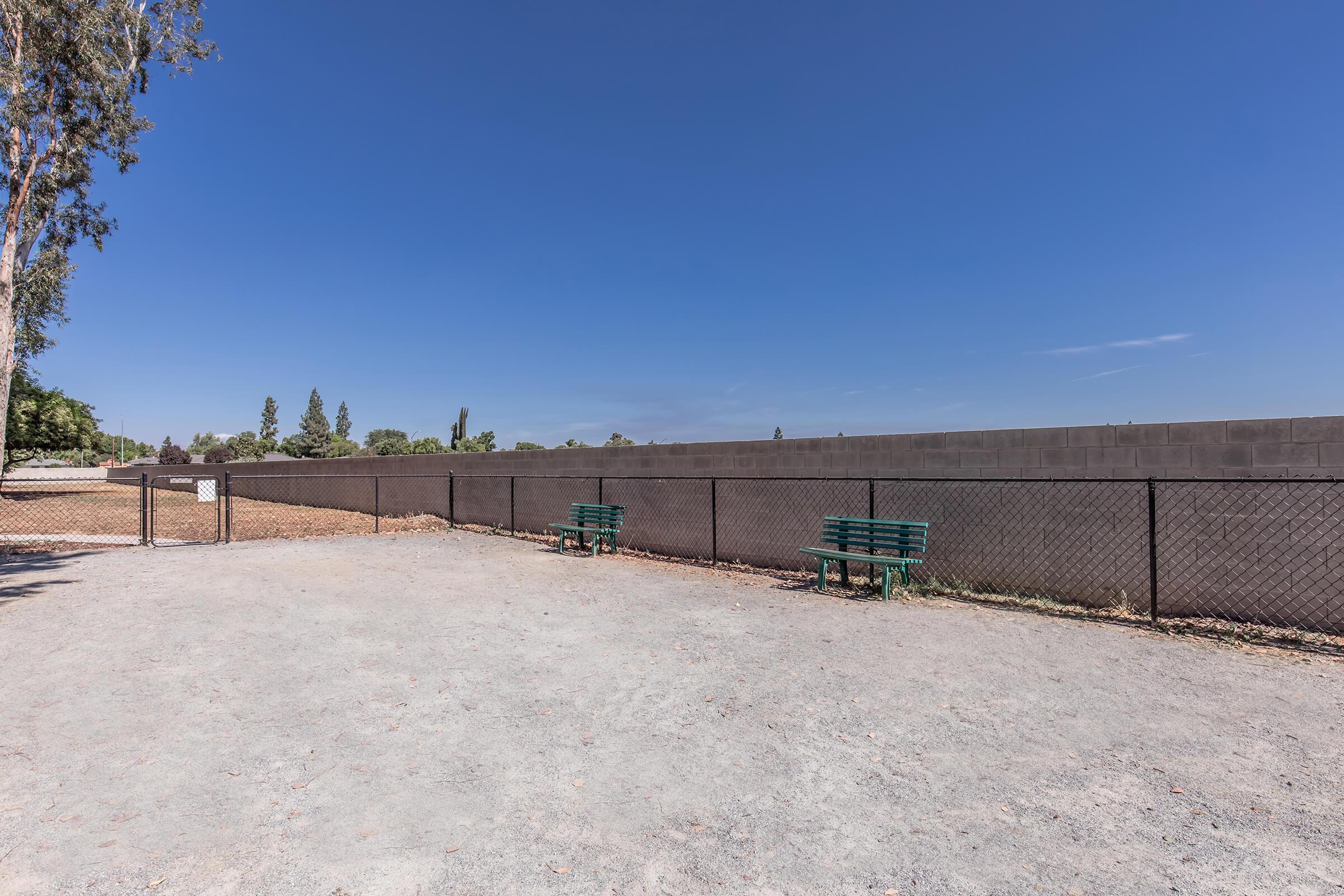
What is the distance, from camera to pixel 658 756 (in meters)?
Answer: 3.54

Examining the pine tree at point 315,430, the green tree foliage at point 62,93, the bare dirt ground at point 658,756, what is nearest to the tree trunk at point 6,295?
the green tree foliage at point 62,93

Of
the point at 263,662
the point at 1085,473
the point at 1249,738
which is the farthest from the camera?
the point at 1085,473

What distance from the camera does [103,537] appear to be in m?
13.4

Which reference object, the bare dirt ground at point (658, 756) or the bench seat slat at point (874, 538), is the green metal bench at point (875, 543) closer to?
the bench seat slat at point (874, 538)

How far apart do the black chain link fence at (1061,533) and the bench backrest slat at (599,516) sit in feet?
1.55

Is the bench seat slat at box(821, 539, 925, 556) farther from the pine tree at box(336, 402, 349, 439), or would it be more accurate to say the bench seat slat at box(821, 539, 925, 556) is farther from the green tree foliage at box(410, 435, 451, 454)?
the pine tree at box(336, 402, 349, 439)

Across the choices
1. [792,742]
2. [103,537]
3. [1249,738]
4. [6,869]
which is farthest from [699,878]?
[103,537]

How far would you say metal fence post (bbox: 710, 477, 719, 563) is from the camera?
31.7 feet

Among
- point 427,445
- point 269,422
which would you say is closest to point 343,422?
point 269,422

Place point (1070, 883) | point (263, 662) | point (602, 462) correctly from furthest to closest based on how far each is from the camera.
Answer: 1. point (602, 462)
2. point (263, 662)
3. point (1070, 883)

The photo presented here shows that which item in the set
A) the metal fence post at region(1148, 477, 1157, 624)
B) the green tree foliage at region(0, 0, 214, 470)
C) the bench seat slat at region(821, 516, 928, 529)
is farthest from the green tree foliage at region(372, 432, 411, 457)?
the metal fence post at region(1148, 477, 1157, 624)

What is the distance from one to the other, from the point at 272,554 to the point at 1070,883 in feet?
38.9

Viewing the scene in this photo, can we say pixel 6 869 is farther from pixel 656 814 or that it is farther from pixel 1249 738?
pixel 1249 738

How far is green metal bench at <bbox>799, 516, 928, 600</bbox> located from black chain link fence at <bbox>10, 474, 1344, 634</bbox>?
42 centimetres
